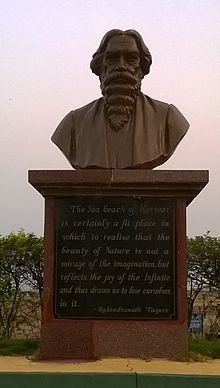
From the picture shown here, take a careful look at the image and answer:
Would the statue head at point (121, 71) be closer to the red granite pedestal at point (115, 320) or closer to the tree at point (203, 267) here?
the red granite pedestal at point (115, 320)

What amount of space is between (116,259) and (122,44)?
2.11 m

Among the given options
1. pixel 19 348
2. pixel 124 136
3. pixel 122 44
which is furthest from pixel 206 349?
pixel 122 44

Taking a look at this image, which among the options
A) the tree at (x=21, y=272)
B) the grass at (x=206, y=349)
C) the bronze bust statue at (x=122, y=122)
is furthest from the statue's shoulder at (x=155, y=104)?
the tree at (x=21, y=272)

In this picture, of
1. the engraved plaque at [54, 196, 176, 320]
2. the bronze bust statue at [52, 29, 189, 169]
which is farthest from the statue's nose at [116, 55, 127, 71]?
the engraved plaque at [54, 196, 176, 320]

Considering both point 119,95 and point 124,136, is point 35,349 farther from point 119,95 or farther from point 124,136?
point 119,95

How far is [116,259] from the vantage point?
218 inches

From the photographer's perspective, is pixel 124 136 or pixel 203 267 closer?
pixel 124 136

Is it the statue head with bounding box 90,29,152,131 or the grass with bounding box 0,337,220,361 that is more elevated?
the statue head with bounding box 90,29,152,131

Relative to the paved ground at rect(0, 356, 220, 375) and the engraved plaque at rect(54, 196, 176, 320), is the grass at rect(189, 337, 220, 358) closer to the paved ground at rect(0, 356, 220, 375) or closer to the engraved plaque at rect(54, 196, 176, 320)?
the paved ground at rect(0, 356, 220, 375)

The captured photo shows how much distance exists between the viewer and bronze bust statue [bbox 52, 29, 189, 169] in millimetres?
5996

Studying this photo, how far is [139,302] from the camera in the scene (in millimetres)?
5492

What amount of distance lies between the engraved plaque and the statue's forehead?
151 cm

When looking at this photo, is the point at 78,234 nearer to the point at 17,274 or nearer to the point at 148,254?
the point at 148,254

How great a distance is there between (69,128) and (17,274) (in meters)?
4.36
